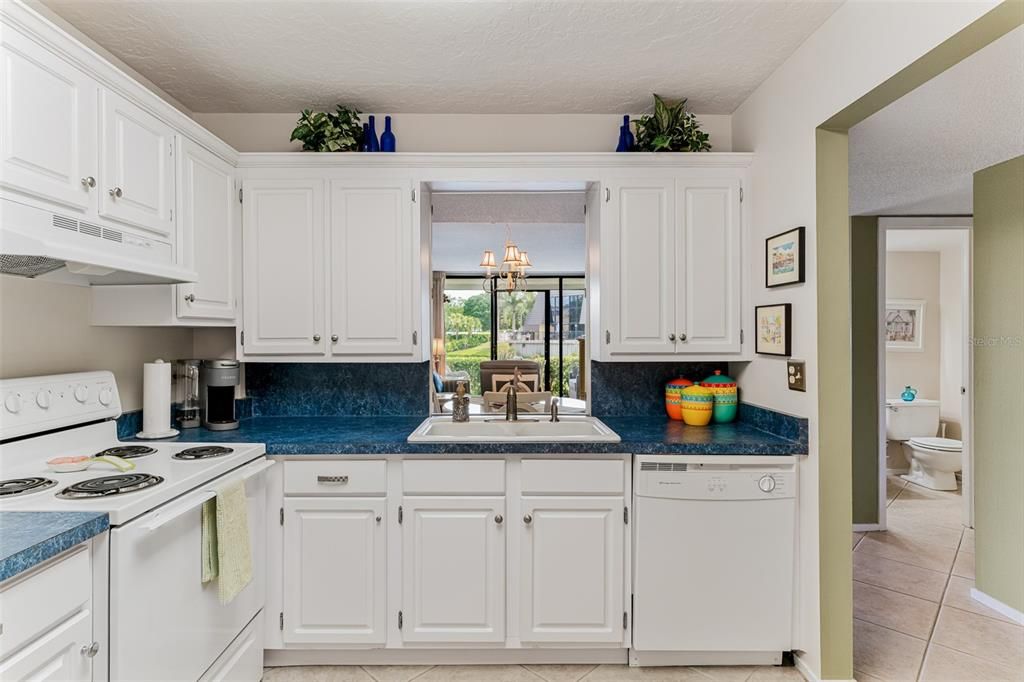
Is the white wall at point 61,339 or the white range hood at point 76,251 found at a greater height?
the white range hood at point 76,251

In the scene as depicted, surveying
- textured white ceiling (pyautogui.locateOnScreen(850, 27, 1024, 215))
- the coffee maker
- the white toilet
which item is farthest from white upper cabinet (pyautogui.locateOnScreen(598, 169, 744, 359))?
the white toilet

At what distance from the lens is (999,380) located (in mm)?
2674

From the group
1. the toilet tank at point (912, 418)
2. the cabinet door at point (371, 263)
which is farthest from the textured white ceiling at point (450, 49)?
the toilet tank at point (912, 418)

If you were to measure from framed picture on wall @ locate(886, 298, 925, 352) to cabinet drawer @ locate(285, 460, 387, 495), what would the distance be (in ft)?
17.9

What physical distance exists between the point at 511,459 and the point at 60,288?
5.87 ft

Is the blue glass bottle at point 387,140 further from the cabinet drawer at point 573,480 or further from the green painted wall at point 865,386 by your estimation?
the green painted wall at point 865,386

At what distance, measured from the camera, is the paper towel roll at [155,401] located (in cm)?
217

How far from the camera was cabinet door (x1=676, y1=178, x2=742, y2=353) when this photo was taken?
2441mm

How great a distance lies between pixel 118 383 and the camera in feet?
7.11

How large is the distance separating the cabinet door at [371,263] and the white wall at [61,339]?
0.83 metres

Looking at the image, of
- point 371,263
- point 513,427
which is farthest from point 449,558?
point 371,263

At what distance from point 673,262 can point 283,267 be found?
1817 millimetres

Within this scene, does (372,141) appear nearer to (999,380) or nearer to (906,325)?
(999,380)

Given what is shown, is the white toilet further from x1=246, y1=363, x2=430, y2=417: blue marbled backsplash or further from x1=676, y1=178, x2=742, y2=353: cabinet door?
x1=246, y1=363, x2=430, y2=417: blue marbled backsplash
